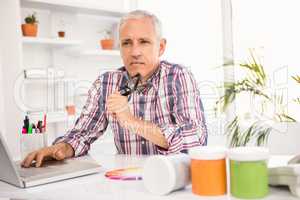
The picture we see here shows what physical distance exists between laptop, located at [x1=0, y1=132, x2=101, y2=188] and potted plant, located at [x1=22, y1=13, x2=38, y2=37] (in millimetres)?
1357

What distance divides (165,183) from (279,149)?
0.87 meters

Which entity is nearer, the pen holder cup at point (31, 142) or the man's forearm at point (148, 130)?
the man's forearm at point (148, 130)

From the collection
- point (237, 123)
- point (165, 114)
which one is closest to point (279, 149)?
point (165, 114)

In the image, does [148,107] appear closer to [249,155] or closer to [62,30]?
[249,155]

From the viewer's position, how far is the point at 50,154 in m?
1.33

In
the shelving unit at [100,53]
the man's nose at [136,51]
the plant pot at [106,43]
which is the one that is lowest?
the man's nose at [136,51]

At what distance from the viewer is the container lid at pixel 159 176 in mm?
852

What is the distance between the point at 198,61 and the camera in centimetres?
324

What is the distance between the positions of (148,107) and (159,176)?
3.03 ft

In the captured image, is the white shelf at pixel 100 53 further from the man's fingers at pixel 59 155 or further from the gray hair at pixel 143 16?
the man's fingers at pixel 59 155

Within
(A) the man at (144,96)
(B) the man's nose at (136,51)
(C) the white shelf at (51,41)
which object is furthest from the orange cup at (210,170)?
(C) the white shelf at (51,41)

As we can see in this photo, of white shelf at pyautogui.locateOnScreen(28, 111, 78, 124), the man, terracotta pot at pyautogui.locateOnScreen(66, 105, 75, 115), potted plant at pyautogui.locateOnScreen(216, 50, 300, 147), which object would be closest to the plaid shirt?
the man

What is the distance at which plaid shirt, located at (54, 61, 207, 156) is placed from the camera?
5.35ft

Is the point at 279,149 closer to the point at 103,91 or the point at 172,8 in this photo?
the point at 103,91
